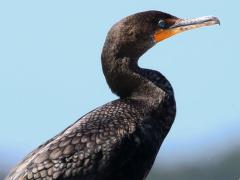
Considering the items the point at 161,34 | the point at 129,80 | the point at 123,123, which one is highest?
the point at 161,34

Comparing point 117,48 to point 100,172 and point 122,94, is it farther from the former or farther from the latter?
point 100,172

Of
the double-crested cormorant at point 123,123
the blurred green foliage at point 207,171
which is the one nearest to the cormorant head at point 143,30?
the double-crested cormorant at point 123,123

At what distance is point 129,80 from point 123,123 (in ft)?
2.50

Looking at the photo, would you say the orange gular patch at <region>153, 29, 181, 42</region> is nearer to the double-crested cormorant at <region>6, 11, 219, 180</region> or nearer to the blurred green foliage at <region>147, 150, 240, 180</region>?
the double-crested cormorant at <region>6, 11, 219, 180</region>

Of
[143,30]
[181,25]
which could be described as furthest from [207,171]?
[143,30]

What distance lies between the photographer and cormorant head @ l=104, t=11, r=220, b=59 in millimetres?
14727

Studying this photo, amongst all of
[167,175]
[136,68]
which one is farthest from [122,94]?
[167,175]

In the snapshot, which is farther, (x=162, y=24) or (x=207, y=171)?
(x=207, y=171)

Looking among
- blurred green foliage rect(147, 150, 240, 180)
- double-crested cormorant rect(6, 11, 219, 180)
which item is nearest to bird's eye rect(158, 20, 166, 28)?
double-crested cormorant rect(6, 11, 219, 180)

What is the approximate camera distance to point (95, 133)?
1397cm

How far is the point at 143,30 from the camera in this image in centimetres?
1490

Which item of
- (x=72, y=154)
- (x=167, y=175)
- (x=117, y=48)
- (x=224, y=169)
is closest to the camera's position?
(x=72, y=154)

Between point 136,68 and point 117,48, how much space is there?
0.95ft

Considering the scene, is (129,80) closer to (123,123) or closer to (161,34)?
(161,34)
